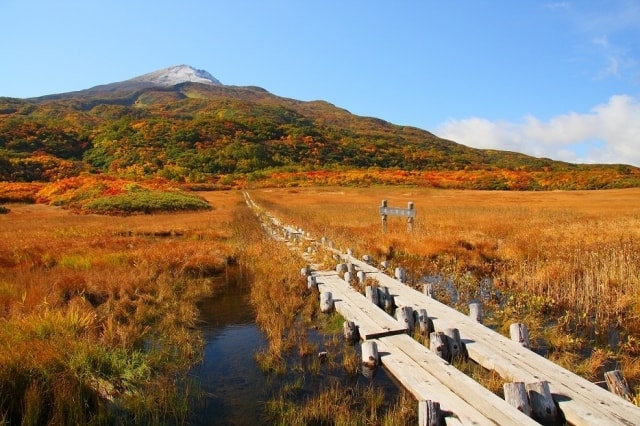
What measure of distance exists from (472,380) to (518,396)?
653mm

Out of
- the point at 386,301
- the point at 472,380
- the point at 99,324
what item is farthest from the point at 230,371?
the point at 386,301

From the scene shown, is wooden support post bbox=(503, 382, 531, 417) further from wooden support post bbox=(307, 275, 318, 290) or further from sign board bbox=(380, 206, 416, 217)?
sign board bbox=(380, 206, 416, 217)

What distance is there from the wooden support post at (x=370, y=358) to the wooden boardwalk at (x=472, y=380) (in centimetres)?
13

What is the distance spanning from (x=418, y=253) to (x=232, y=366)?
370 inches

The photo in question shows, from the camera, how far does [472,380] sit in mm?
5547

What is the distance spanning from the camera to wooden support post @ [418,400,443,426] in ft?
15.6

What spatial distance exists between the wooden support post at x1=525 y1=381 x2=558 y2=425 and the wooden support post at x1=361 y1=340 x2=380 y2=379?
2.34m

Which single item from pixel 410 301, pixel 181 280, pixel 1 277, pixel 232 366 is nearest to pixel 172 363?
pixel 232 366

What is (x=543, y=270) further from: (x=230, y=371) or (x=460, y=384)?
(x=230, y=371)

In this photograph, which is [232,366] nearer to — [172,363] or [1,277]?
[172,363]

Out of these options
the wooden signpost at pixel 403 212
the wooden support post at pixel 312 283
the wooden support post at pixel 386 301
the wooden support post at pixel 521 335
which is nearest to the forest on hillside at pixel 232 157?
the wooden signpost at pixel 403 212

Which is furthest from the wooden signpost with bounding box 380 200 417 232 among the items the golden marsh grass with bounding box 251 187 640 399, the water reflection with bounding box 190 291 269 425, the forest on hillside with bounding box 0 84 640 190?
the forest on hillside with bounding box 0 84 640 190

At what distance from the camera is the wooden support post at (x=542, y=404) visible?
4.96 meters

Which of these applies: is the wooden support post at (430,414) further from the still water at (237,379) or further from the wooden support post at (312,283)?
the wooden support post at (312,283)
